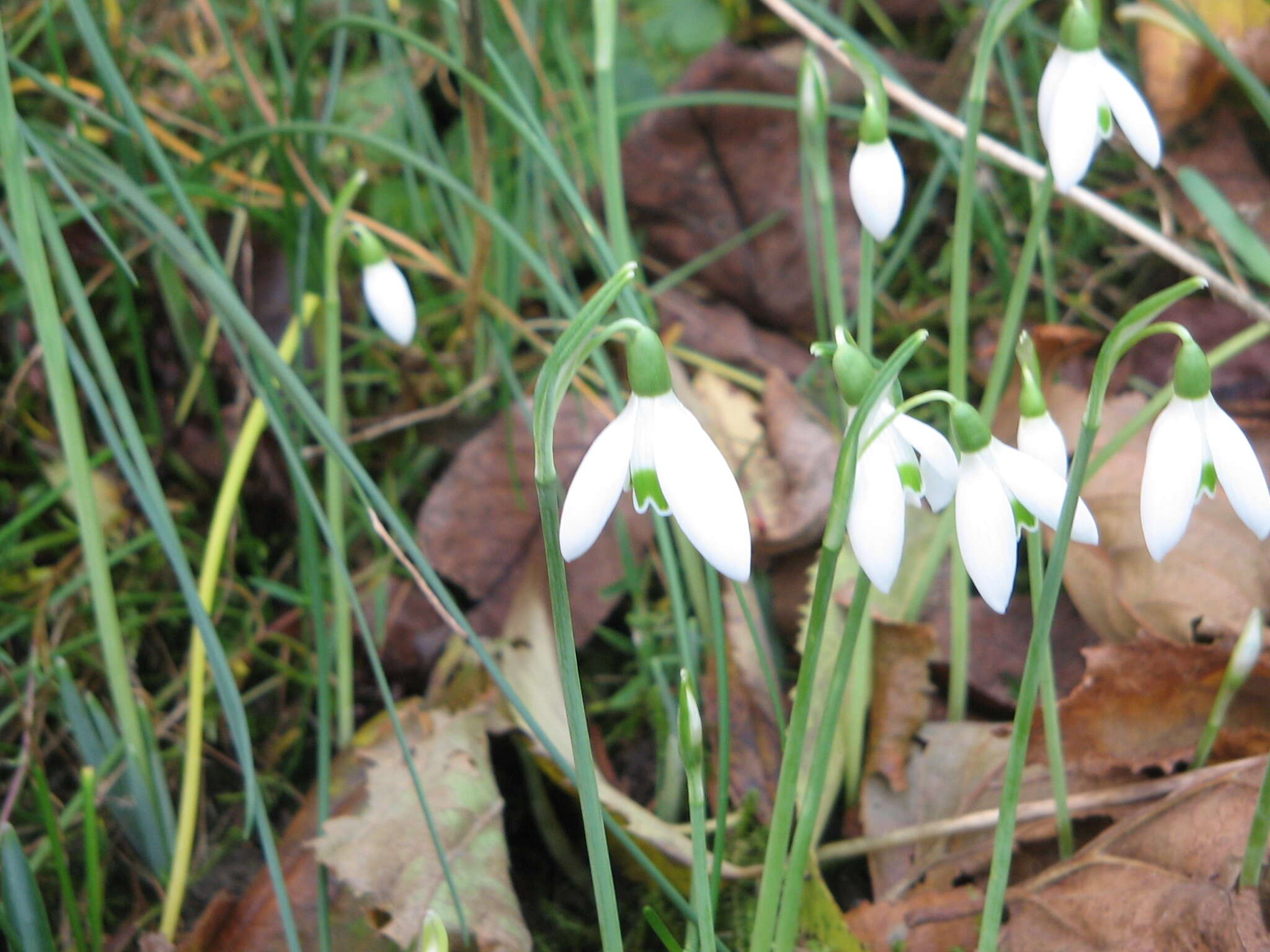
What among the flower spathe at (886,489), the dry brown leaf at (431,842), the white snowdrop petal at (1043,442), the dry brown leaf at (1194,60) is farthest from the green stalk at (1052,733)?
the dry brown leaf at (1194,60)

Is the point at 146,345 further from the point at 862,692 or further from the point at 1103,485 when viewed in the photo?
the point at 1103,485

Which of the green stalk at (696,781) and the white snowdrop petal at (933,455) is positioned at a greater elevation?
the white snowdrop petal at (933,455)

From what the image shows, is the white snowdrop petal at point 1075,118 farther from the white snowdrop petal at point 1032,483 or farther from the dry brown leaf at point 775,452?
the dry brown leaf at point 775,452

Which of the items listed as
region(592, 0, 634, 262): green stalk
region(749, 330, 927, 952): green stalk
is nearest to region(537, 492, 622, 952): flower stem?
region(749, 330, 927, 952): green stalk

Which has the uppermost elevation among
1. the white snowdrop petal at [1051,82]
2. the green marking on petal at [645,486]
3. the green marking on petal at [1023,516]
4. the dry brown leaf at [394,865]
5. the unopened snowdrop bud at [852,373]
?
the white snowdrop petal at [1051,82]

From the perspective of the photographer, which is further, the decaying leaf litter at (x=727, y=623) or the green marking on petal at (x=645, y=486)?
the decaying leaf litter at (x=727, y=623)

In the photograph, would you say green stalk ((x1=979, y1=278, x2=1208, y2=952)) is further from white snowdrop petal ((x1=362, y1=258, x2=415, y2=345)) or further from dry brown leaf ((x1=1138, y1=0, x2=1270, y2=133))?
dry brown leaf ((x1=1138, y1=0, x2=1270, y2=133))
